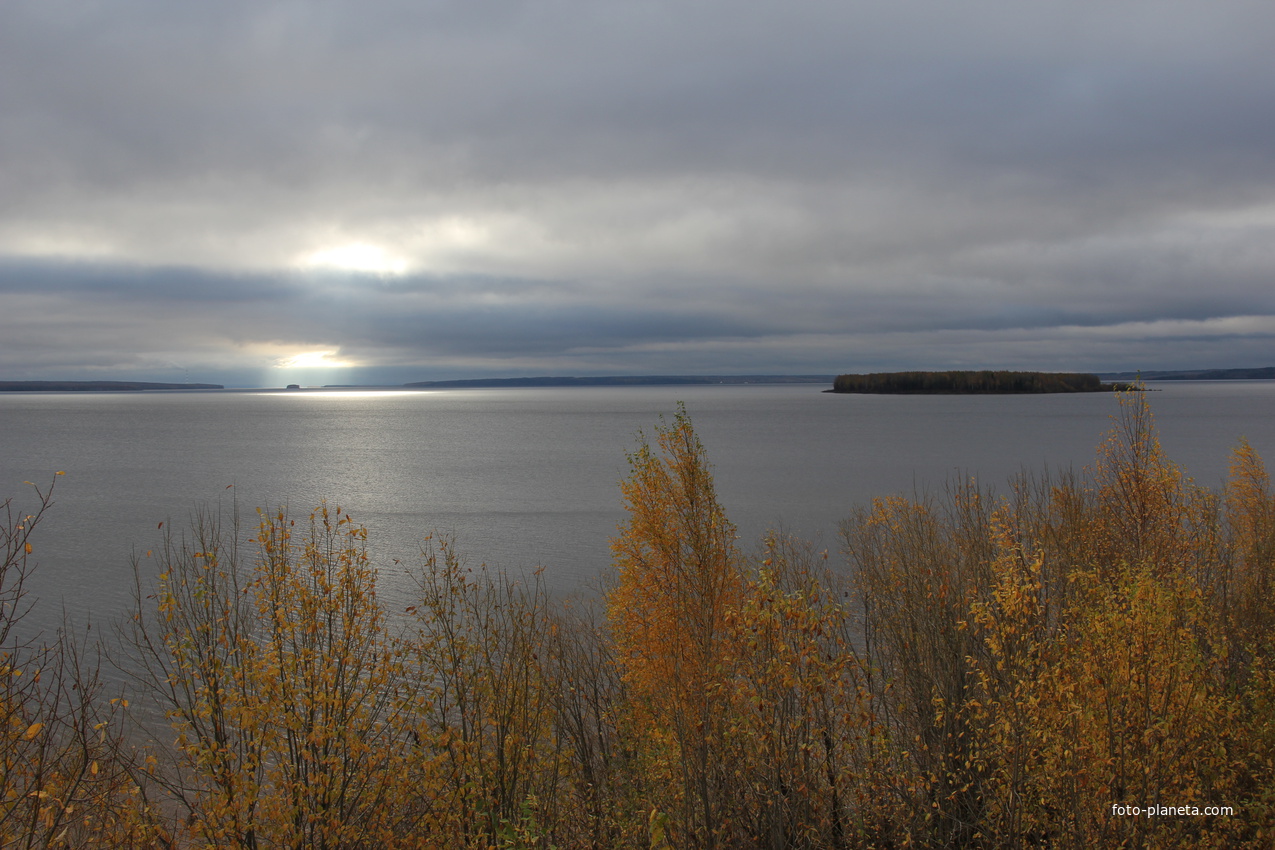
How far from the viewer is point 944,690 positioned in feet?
51.4

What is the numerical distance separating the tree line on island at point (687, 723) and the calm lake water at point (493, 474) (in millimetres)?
8072

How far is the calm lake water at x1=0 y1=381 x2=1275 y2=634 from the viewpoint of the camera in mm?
38344

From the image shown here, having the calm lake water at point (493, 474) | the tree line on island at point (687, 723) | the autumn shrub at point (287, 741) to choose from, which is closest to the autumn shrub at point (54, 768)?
the tree line on island at point (687, 723)

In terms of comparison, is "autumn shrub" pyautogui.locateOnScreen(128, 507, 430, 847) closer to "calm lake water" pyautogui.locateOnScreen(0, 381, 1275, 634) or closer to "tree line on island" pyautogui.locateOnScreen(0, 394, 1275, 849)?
"tree line on island" pyautogui.locateOnScreen(0, 394, 1275, 849)

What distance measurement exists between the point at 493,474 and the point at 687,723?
59.1 meters

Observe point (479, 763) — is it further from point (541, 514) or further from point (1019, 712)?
point (541, 514)

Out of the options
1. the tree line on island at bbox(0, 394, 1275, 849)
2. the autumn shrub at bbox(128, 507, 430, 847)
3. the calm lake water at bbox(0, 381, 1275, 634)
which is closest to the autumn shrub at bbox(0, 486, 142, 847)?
the tree line on island at bbox(0, 394, 1275, 849)

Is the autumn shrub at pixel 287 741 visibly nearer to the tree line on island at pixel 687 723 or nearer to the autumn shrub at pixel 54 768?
the tree line on island at pixel 687 723

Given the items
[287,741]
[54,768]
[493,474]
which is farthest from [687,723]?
[493,474]

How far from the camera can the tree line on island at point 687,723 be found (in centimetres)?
929

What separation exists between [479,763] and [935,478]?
56712 millimetres

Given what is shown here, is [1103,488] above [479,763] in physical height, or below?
above

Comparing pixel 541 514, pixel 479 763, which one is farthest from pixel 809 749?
pixel 541 514

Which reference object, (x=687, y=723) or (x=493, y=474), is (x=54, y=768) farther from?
(x=493, y=474)
